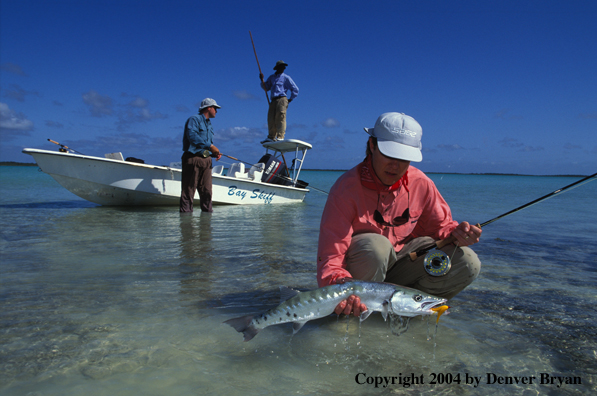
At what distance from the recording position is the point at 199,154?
1055 centimetres

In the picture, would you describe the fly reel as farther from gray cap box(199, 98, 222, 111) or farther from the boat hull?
the boat hull

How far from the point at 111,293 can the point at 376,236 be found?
265 cm

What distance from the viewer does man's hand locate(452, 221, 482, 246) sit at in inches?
118

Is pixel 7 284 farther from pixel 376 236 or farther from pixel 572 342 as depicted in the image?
pixel 572 342

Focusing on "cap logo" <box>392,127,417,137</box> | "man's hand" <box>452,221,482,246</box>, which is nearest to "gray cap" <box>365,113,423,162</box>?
"cap logo" <box>392,127,417,137</box>

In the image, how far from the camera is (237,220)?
9.75m

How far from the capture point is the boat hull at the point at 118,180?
10930 mm

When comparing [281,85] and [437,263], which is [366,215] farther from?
[281,85]

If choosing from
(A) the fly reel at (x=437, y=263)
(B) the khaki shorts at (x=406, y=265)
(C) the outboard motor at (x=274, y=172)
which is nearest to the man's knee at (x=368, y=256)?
(B) the khaki shorts at (x=406, y=265)

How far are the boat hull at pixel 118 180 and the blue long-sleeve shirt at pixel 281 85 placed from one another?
10.2 ft

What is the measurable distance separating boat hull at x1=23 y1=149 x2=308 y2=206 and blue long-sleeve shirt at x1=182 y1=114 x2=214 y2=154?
1637 millimetres

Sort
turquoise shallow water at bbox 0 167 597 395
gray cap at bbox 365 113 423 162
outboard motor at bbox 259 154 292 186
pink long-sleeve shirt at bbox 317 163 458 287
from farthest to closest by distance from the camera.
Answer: outboard motor at bbox 259 154 292 186 < pink long-sleeve shirt at bbox 317 163 458 287 < gray cap at bbox 365 113 423 162 < turquoise shallow water at bbox 0 167 597 395

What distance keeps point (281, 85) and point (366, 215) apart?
1011cm

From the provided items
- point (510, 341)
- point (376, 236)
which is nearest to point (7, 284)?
point (376, 236)
